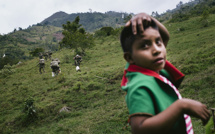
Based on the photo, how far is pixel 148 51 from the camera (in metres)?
1.00

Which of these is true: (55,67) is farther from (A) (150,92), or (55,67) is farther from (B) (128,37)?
(A) (150,92)

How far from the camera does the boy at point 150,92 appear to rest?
0.81 m

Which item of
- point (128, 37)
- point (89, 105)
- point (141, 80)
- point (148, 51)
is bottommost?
point (89, 105)

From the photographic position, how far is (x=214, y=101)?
4117mm

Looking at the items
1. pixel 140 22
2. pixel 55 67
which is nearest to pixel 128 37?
pixel 140 22

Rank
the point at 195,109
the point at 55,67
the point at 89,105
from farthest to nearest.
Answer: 1. the point at 55,67
2. the point at 89,105
3. the point at 195,109

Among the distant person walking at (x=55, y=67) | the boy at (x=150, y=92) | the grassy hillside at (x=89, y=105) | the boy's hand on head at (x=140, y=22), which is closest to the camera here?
the boy at (x=150, y=92)

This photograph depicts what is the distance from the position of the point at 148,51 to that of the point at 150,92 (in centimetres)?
27

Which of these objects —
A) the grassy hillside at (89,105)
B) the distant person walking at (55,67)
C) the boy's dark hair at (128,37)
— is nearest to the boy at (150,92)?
the boy's dark hair at (128,37)

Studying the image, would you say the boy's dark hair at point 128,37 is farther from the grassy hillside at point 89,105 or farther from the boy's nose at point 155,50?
the grassy hillside at point 89,105

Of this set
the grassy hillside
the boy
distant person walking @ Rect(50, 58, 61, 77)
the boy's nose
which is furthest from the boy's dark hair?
distant person walking @ Rect(50, 58, 61, 77)

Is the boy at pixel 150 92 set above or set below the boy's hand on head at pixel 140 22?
below

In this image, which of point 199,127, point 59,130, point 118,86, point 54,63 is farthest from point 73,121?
point 54,63

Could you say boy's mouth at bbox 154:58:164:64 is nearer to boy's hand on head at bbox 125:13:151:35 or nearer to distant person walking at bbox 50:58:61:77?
boy's hand on head at bbox 125:13:151:35
